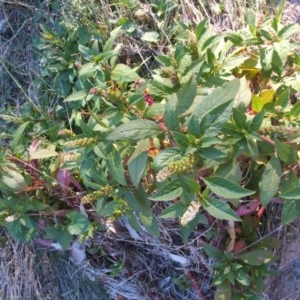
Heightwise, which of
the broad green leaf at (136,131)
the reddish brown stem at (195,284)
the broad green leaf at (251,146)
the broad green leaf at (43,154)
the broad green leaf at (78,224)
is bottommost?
the reddish brown stem at (195,284)

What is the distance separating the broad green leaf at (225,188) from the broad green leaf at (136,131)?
184 millimetres

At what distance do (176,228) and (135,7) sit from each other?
2.65 feet

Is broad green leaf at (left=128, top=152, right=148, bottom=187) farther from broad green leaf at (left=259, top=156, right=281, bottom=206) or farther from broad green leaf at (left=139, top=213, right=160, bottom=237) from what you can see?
broad green leaf at (left=259, top=156, right=281, bottom=206)

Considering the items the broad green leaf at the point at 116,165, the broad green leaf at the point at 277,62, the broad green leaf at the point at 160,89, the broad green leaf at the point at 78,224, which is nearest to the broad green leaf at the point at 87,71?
the broad green leaf at the point at 160,89

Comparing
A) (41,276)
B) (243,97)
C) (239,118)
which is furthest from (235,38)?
(41,276)

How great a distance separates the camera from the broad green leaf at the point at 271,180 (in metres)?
1.40

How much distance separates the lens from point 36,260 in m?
2.10

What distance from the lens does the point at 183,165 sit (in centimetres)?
125

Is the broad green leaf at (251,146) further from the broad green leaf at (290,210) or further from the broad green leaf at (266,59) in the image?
the broad green leaf at (266,59)

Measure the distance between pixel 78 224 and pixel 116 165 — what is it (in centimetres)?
37

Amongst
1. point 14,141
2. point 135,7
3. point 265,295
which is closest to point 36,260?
point 14,141

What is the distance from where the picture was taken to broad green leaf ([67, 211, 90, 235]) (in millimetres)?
1723

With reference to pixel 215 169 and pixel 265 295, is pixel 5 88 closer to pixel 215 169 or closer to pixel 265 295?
pixel 215 169

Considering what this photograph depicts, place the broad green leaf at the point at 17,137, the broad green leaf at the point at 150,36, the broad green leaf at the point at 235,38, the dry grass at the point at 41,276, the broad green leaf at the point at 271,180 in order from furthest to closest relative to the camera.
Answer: the dry grass at the point at 41,276
the broad green leaf at the point at 150,36
the broad green leaf at the point at 17,137
the broad green leaf at the point at 235,38
the broad green leaf at the point at 271,180
